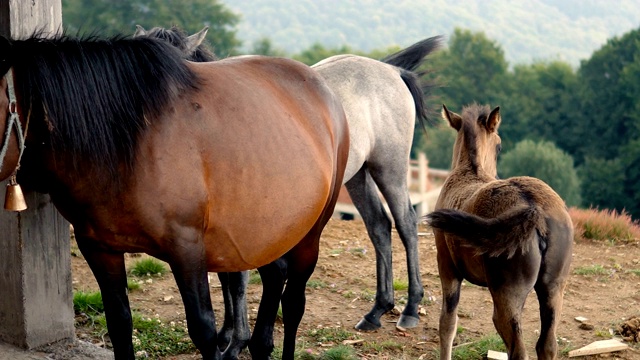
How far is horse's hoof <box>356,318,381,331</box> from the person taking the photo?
505 cm

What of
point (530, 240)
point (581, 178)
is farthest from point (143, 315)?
point (581, 178)

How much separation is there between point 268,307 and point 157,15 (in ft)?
158

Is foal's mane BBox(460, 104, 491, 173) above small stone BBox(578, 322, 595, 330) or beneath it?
above

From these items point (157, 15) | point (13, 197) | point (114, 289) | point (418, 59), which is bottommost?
point (114, 289)

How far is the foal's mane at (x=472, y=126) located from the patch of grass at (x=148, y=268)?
2759 millimetres

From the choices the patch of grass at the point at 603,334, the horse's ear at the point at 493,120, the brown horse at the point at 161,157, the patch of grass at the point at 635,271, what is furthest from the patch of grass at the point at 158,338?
the patch of grass at the point at 635,271

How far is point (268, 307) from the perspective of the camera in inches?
158

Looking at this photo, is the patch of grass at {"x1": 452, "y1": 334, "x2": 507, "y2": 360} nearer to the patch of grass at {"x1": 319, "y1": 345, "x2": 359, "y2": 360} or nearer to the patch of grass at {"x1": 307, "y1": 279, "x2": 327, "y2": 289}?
the patch of grass at {"x1": 319, "y1": 345, "x2": 359, "y2": 360}

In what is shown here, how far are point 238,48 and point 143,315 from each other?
4978cm

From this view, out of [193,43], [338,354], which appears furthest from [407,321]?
[193,43]

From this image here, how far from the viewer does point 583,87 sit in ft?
111

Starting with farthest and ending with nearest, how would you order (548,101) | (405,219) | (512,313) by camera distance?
(548,101) → (405,219) → (512,313)

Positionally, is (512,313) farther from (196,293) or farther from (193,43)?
(193,43)

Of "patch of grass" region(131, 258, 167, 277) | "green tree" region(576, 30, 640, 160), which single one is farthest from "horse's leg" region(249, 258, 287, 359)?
"green tree" region(576, 30, 640, 160)
